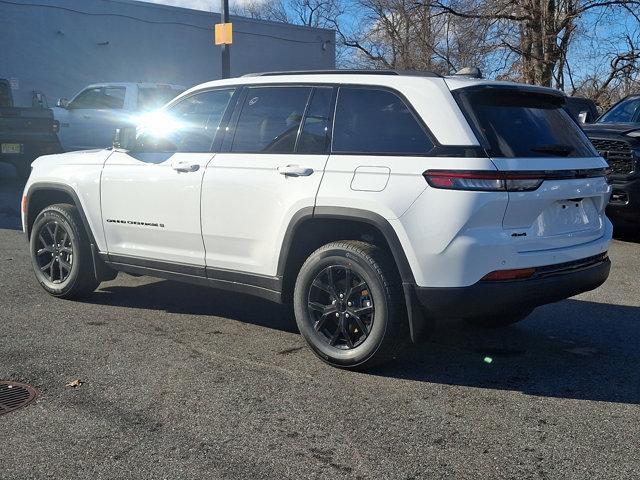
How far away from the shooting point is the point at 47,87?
883 inches

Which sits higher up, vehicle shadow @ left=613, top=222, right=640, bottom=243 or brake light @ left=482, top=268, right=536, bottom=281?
brake light @ left=482, top=268, right=536, bottom=281

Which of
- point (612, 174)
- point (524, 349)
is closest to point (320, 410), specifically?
point (524, 349)

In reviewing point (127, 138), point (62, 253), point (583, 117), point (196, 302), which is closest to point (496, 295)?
point (196, 302)

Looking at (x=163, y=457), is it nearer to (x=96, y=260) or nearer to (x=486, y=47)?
(x=96, y=260)

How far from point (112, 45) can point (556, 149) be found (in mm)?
21344

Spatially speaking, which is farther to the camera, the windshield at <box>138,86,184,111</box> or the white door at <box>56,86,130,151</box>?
the white door at <box>56,86,130,151</box>

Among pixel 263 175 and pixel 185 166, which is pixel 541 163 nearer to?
pixel 263 175

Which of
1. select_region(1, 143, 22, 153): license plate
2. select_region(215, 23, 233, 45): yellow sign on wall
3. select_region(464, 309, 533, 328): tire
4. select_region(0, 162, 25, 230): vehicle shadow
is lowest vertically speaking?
select_region(0, 162, 25, 230): vehicle shadow

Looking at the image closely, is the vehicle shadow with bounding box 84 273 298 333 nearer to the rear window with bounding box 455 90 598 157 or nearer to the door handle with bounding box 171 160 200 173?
the door handle with bounding box 171 160 200 173

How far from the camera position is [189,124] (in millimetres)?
5562

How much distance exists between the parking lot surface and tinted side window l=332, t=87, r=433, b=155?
54.8 inches

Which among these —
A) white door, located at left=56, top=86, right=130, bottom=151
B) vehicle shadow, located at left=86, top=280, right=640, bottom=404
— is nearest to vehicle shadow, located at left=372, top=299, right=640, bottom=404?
vehicle shadow, located at left=86, top=280, right=640, bottom=404

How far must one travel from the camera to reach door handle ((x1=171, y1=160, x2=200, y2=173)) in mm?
5219

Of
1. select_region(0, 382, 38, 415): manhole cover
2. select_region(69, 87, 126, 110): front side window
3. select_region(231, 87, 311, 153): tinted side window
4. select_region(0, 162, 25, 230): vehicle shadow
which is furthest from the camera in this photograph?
select_region(69, 87, 126, 110): front side window
